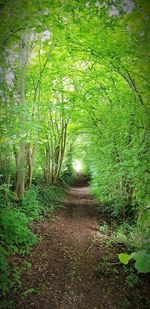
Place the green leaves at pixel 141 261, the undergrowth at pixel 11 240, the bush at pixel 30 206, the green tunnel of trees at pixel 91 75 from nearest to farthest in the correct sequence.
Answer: the green leaves at pixel 141 261 < the undergrowth at pixel 11 240 < the green tunnel of trees at pixel 91 75 < the bush at pixel 30 206

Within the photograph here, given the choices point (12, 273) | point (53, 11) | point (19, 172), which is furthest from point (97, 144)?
point (12, 273)

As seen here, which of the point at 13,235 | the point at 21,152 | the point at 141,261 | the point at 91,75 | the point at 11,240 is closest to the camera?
the point at 141,261

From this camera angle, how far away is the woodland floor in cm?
361

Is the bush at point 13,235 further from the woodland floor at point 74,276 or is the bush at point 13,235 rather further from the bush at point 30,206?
the bush at point 30,206

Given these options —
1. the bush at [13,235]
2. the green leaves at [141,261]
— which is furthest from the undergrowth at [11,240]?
the green leaves at [141,261]

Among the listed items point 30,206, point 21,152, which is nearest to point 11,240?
point 30,206

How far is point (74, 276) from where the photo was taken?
4340 mm

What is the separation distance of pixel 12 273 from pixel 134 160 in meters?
3.22

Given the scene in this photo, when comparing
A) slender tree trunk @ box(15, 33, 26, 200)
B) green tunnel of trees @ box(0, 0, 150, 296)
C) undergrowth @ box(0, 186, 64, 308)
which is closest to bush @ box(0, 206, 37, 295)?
undergrowth @ box(0, 186, 64, 308)

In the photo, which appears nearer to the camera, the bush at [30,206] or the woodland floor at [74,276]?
the woodland floor at [74,276]

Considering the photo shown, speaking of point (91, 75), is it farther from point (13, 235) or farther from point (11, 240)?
point (11, 240)

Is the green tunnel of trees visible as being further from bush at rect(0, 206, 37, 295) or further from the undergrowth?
bush at rect(0, 206, 37, 295)

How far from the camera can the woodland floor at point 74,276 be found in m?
3.61

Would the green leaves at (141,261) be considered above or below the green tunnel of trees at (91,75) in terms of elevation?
below
